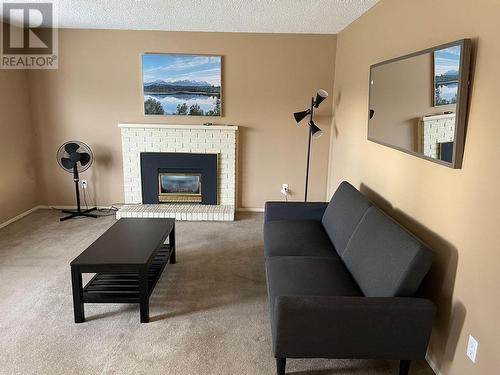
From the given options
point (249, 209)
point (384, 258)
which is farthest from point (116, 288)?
point (249, 209)

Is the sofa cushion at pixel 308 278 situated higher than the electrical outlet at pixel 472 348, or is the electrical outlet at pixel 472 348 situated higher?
the sofa cushion at pixel 308 278

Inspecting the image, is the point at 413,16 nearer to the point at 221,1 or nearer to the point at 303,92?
the point at 221,1

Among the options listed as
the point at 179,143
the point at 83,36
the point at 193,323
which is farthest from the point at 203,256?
the point at 83,36

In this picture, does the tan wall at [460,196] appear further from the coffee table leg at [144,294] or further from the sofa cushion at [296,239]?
the coffee table leg at [144,294]

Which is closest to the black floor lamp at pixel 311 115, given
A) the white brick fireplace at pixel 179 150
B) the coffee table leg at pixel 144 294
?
the white brick fireplace at pixel 179 150

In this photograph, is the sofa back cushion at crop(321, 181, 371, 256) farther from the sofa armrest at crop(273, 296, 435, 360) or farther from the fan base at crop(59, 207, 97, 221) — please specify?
the fan base at crop(59, 207, 97, 221)

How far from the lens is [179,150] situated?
15.6 feet

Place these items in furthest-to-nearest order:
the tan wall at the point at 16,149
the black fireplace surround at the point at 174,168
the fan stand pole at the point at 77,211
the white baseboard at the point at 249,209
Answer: the white baseboard at the point at 249,209 → the black fireplace surround at the point at 174,168 → the fan stand pole at the point at 77,211 → the tan wall at the point at 16,149

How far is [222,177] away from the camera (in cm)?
484

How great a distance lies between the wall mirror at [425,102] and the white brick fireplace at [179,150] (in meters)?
2.18

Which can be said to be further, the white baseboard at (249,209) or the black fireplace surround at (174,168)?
the white baseboard at (249,209)

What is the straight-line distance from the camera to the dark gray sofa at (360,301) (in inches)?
69.7

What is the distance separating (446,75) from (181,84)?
11.1 feet

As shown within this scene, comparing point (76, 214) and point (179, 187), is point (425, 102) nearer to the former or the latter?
point (179, 187)
